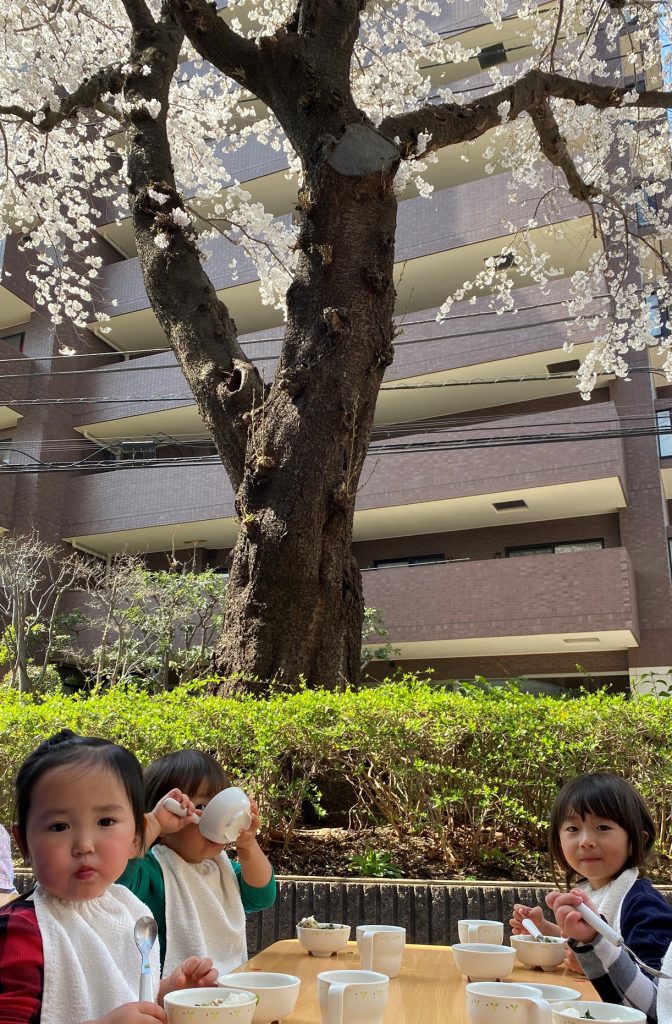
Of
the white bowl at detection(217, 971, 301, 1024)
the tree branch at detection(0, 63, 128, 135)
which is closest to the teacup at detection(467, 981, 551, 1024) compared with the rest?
the white bowl at detection(217, 971, 301, 1024)

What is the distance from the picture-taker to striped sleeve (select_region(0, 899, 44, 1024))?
1.32 meters

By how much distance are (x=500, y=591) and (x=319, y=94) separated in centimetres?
982

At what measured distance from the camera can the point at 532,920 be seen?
209cm

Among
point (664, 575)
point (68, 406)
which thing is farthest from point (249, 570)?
point (68, 406)

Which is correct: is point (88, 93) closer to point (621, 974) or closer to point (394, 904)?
point (394, 904)

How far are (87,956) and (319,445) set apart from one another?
3.22 m

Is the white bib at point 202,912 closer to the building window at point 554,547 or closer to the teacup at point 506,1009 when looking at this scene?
the teacup at point 506,1009

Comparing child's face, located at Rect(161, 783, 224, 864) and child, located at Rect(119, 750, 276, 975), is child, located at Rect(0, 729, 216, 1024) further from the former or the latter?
child's face, located at Rect(161, 783, 224, 864)

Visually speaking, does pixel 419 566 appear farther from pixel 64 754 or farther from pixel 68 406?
pixel 64 754

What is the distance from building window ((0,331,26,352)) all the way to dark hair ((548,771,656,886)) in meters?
18.2

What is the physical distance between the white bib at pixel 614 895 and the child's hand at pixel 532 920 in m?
0.12

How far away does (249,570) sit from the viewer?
14.4ft

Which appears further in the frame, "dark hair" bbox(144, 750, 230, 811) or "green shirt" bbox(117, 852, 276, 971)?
"dark hair" bbox(144, 750, 230, 811)

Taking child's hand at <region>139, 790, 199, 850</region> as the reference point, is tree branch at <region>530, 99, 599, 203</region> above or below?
above
